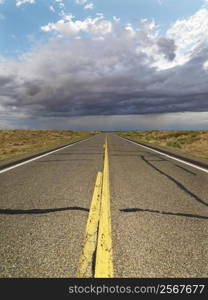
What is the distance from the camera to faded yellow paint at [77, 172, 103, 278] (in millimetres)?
2070

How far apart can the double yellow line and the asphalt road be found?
0.26 feet

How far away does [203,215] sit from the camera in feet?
11.4

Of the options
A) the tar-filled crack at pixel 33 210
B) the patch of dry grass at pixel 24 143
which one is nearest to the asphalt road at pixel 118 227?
the tar-filled crack at pixel 33 210

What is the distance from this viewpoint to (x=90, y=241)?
2.63m

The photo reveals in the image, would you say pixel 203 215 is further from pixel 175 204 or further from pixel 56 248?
pixel 56 248

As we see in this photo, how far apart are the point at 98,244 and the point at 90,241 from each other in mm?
138

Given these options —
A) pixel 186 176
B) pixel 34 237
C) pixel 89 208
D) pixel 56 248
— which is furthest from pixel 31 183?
pixel 186 176

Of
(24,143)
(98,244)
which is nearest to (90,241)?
(98,244)

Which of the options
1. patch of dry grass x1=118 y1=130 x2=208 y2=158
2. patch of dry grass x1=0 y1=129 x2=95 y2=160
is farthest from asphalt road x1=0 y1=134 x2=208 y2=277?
patch of dry grass x1=0 y1=129 x2=95 y2=160

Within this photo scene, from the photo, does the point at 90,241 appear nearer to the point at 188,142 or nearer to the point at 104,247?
the point at 104,247

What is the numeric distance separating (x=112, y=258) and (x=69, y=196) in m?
2.34

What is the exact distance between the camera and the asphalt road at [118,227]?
84.9 inches

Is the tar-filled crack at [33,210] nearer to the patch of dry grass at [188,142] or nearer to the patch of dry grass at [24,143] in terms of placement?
the patch of dry grass at [24,143]

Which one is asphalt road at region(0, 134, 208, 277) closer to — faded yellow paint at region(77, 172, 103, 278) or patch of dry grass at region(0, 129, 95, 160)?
faded yellow paint at region(77, 172, 103, 278)
